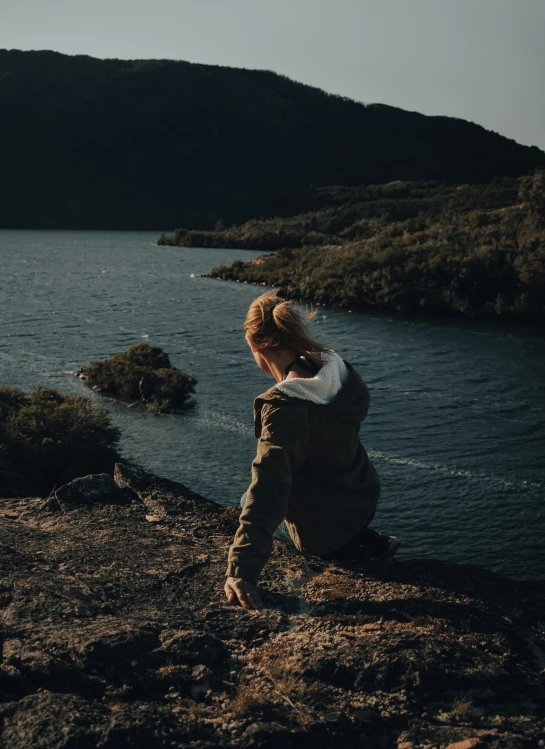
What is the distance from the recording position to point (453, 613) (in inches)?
186

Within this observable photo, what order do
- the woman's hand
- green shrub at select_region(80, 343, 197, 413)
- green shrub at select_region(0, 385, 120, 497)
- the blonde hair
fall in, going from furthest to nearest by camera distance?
green shrub at select_region(80, 343, 197, 413) < green shrub at select_region(0, 385, 120, 497) < the blonde hair < the woman's hand

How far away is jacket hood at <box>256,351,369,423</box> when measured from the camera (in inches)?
177

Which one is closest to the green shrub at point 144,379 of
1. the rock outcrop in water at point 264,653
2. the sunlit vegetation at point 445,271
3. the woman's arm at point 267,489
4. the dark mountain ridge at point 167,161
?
the rock outcrop in water at point 264,653

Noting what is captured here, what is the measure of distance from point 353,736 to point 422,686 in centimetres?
50

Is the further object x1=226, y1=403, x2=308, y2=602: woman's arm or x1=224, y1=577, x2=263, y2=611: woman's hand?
x1=224, y1=577, x2=263, y2=611: woman's hand

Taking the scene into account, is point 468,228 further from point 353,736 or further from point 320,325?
point 353,736

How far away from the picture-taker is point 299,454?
Result: 4.57 m

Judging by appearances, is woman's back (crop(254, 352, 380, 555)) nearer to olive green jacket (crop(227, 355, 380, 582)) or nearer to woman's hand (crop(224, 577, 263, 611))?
olive green jacket (crop(227, 355, 380, 582))

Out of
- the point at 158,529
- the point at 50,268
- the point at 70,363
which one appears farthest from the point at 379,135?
the point at 158,529

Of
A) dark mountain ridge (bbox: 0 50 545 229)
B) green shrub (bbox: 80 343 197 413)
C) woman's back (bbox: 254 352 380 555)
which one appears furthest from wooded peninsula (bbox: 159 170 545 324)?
dark mountain ridge (bbox: 0 50 545 229)

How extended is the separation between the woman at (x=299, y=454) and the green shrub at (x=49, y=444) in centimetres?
833

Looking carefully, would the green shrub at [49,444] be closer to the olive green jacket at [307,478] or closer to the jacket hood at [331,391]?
the olive green jacket at [307,478]

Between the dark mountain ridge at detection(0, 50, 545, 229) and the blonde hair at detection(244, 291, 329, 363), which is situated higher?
the dark mountain ridge at detection(0, 50, 545, 229)

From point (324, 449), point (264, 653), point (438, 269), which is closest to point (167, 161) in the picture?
point (438, 269)
